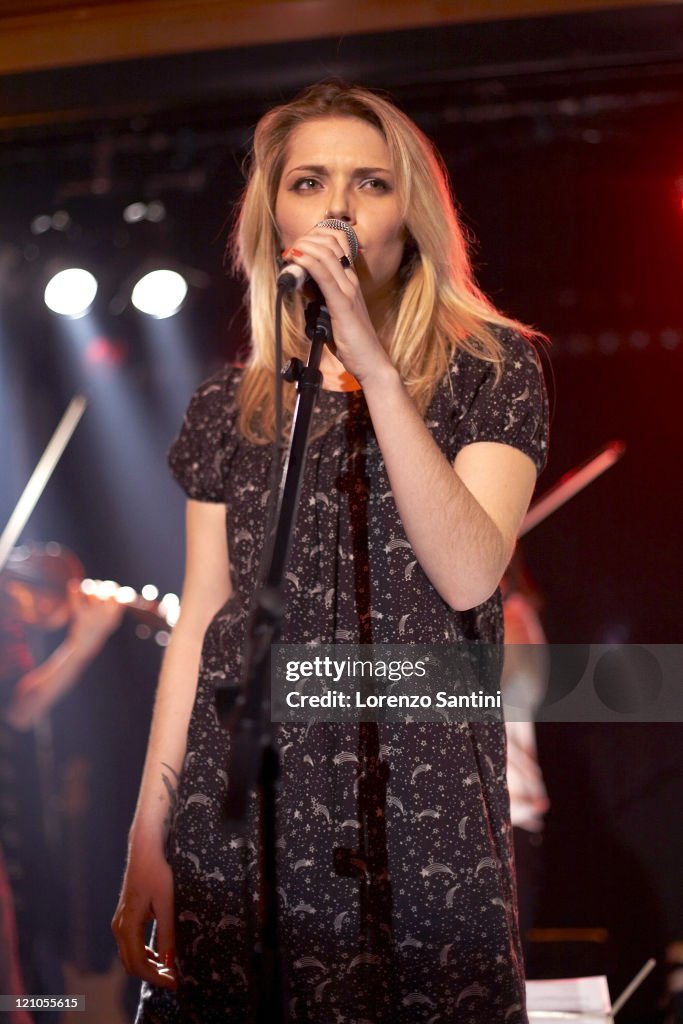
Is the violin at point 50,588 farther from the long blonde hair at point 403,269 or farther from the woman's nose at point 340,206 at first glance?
the woman's nose at point 340,206

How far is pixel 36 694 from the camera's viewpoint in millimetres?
3525

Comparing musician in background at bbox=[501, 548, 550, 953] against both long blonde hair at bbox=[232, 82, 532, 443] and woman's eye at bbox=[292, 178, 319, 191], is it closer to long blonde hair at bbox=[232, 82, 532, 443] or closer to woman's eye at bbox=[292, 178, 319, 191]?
long blonde hair at bbox=[232, 82, 532, 443]

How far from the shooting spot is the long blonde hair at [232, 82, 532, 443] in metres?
1.45

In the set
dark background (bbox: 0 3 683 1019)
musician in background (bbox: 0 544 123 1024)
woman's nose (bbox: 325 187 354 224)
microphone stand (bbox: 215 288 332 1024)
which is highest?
dark background (bbox: 0 3 683 1019)

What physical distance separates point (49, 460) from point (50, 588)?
45 centimetres

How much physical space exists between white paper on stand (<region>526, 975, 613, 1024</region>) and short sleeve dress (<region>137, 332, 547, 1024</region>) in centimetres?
84

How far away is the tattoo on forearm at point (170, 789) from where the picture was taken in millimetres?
1454

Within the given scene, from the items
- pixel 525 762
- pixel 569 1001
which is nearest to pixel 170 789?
pixel 569 1001

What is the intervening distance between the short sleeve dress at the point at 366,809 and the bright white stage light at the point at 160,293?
1762 millimetres

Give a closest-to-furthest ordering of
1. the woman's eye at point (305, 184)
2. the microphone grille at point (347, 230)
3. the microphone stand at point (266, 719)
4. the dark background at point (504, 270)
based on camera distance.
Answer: the microphone stand at point (266, 719) → the microphone grille at point (347, 230) → the woman's eye at point (305, 184) → the dark background at point (504, 270)

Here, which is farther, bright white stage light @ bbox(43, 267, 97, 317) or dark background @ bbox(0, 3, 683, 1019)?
bright white stage light @ bbox(43, 267, 97, 317)

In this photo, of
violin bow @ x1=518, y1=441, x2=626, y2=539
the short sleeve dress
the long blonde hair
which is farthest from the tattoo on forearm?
violin bow @ x1=518, y1=441, x2=626, y2=539

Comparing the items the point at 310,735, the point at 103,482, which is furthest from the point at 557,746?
the point at 310,735

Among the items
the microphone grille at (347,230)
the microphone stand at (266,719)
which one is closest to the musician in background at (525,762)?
the microphone grille at (347,230)
